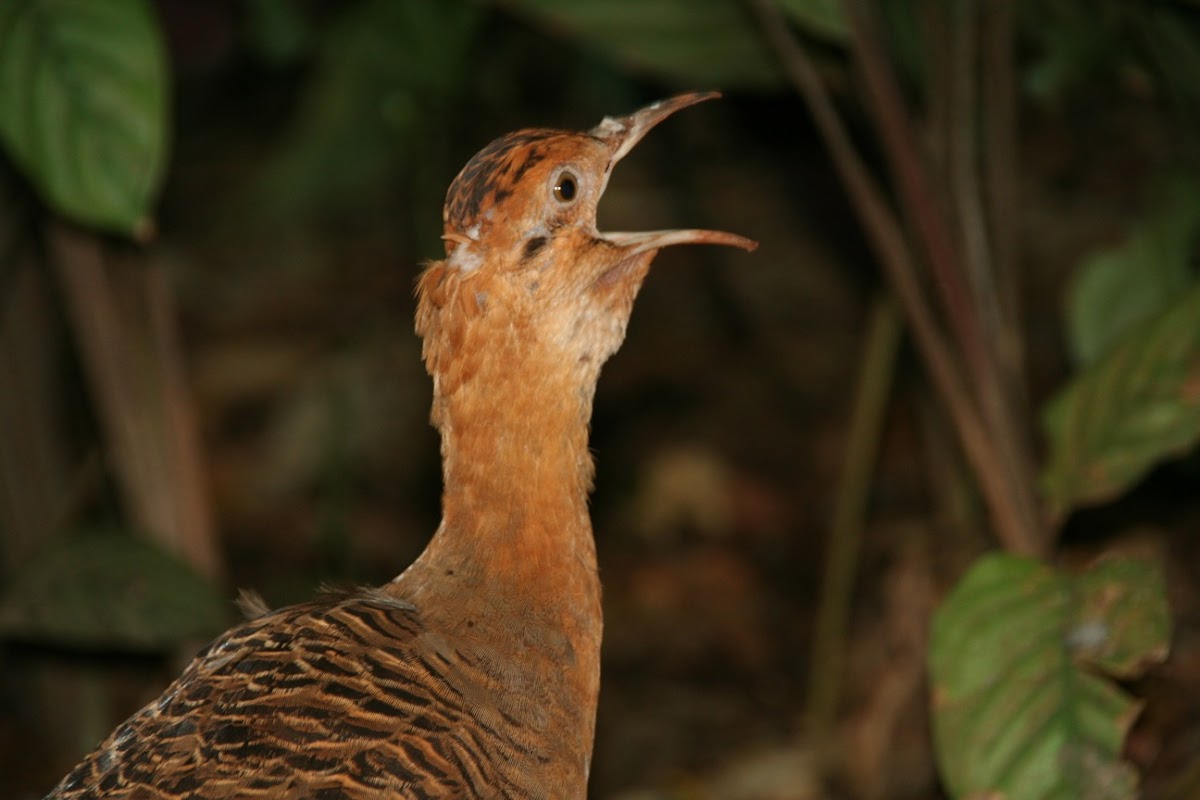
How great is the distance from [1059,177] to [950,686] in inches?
219

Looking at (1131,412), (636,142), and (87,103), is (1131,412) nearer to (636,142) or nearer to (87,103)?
(636,142)

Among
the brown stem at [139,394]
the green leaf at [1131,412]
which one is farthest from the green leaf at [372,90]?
the green leaf at [1131,412]

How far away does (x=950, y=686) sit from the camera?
112 inches

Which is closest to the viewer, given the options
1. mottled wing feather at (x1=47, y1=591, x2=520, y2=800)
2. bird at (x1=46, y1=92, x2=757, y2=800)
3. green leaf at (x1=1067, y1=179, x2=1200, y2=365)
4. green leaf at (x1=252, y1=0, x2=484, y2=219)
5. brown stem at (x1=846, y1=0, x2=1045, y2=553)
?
mottled wing feather at (x1=47, y1=591, x2=520, y2=800)

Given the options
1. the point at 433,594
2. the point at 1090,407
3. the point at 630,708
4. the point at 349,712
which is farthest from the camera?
the point at 630,708

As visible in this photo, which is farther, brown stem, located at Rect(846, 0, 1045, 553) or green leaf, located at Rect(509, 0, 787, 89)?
green leaf, located at Rect(509, 0, 787, 89)

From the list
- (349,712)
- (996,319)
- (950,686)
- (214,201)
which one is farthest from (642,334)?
(349,712)

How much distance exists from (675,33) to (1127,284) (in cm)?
132

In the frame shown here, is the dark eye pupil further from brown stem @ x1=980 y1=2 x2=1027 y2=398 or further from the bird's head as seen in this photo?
brown stem @ x1=980 y1=2 x2=1027 y2=398

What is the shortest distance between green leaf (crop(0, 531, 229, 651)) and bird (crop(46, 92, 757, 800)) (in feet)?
2.82

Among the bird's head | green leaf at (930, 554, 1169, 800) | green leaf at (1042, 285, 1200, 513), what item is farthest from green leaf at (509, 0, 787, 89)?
green leaf at (930, 554, 1169, 800)

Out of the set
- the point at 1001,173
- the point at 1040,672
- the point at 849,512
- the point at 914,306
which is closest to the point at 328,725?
the point at 1040,672

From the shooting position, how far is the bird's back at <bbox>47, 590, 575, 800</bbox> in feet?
7.30

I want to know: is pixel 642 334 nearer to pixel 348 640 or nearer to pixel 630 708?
pixel 630 708
